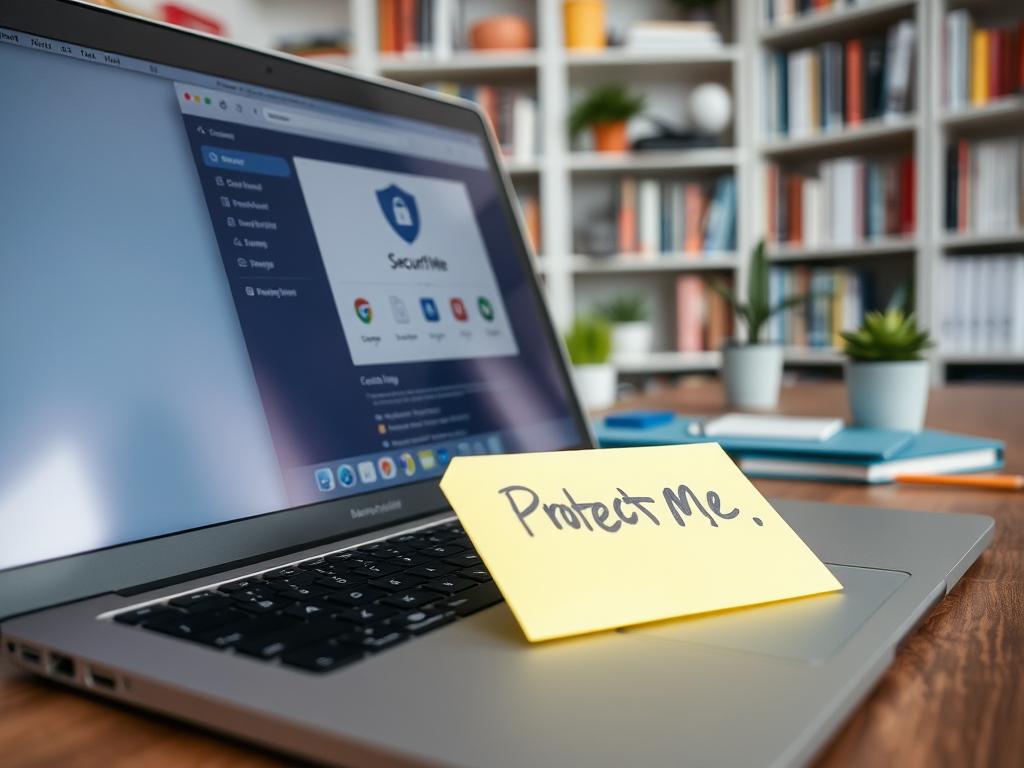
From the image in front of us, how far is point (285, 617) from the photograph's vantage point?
1.04ft

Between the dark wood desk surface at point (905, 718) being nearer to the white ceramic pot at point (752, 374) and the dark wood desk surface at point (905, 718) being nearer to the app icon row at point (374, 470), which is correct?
the app icon row at point (374, 470)

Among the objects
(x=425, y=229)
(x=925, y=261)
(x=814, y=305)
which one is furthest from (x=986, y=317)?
(x=425, y=229)

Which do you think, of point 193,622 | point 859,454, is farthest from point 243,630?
point 859,454

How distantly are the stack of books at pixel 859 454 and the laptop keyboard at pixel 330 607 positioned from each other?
1.39ft

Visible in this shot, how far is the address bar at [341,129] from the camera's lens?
1.74 ft

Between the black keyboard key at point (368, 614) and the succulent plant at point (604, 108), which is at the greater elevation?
the succulent plant at point (604, 108)

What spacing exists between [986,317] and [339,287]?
7.77 ft

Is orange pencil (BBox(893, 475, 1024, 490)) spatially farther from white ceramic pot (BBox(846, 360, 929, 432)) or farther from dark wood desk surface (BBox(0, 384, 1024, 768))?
dark wood desk surface (BBox(0, 384, 1024, 768))

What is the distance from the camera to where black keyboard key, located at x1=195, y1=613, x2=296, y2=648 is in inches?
11.6

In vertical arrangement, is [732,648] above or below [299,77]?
below

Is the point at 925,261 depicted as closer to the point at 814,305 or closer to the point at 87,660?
the point at 814,305

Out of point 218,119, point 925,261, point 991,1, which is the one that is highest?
point 991,1

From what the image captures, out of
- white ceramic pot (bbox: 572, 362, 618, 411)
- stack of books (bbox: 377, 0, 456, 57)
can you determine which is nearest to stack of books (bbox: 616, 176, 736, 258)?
stack of books (bbox: 377, 0, 456, 57)

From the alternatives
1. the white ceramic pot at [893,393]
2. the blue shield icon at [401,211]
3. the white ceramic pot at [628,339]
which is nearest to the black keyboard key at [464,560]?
the blue shield icon at [401,211]
